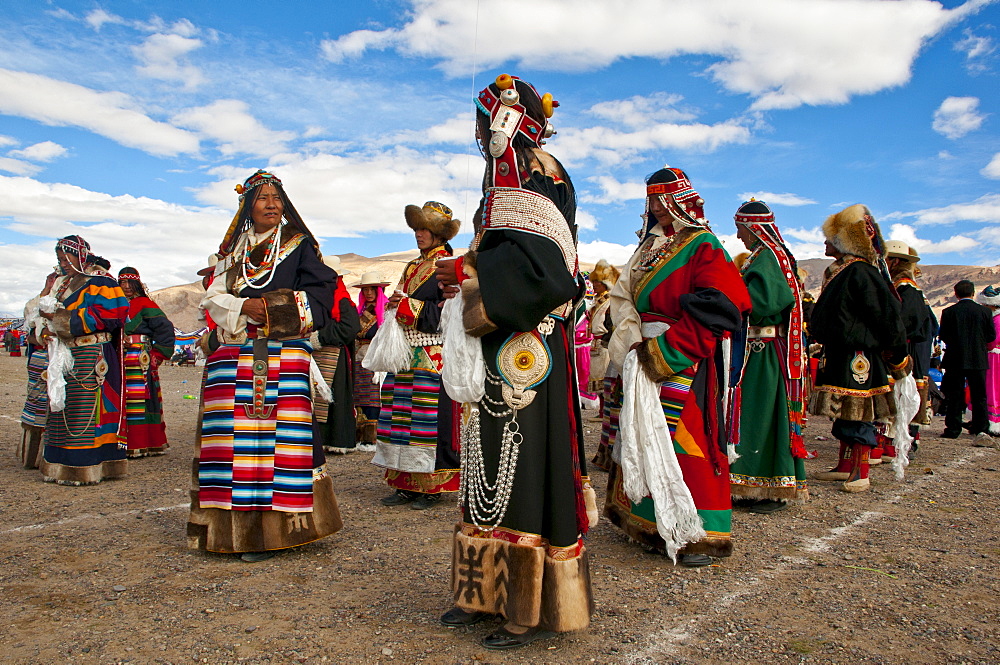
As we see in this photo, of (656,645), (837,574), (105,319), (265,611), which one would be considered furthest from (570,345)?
(105,319)

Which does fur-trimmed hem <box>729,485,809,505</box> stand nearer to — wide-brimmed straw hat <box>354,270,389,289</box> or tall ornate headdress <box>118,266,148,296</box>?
wide-brimmed straw hat <box>354,270,389,289</box>

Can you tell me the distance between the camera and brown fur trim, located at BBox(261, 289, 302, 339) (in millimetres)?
4105

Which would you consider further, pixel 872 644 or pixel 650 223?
pixel 650 223

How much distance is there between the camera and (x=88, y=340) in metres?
6.57

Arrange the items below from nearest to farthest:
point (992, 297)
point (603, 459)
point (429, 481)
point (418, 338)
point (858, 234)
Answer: point (429, 481)
point (418, 338)
point (858, 234)
point (603, 459)
point (992, 297)

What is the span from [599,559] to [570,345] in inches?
66.7

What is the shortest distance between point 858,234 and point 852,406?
1.53 m

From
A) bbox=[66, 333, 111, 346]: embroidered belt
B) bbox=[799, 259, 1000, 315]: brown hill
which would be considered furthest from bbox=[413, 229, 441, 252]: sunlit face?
bbox=[799, 259, 1000, 315]: brown hill

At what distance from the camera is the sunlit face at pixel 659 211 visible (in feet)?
14.0

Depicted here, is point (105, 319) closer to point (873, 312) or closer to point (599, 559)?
point (599, 559)

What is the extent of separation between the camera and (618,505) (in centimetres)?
452

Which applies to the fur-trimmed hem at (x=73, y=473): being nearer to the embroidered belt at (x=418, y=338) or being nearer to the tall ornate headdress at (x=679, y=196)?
the embroidered belt at (x=418, y=338)

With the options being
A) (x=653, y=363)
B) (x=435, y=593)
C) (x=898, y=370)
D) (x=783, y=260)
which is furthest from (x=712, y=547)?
(x=898, y=370)

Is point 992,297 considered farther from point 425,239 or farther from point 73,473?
point 73,473
